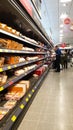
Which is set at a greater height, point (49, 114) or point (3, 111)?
point (3, 111)

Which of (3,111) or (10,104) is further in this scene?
(10,104)

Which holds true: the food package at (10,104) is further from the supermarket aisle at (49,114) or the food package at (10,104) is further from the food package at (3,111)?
the supermarket aisle at (49,114)

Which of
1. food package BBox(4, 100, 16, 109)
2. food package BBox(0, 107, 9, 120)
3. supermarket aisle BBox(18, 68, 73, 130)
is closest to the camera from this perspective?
food package BBox(0, 107, 9, 120)

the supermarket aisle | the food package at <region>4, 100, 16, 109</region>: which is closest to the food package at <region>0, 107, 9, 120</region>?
the food package at <region>4, 100, 16, 109</region>

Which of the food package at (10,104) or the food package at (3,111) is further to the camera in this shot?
the food package at (10,104)

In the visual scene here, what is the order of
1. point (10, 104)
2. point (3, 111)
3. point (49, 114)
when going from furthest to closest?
point (49, 114), point (10, 104), point (3, 111)

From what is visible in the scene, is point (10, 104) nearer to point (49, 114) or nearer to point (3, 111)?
point (3, 111)

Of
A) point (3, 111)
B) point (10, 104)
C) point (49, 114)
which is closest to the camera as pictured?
point (3, 111)

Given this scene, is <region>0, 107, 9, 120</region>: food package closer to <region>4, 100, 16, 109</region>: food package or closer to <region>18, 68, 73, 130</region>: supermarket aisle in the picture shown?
<region>4, 100, 16, 109</region>: food package

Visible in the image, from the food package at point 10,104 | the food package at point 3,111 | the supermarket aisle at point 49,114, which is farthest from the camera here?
the supermarket aisle at point 49,114

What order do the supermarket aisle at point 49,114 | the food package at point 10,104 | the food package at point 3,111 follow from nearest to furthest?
the food package at point 3,111 < the food package at point 10,104 < the supermarket aisle at point 49,114

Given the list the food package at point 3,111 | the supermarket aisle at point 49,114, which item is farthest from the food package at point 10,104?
the supermarket aisle at point 49,114

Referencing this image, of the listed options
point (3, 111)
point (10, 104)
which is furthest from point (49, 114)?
point (3, 111)

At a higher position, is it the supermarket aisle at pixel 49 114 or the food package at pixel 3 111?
the food package at pixel 3 111
